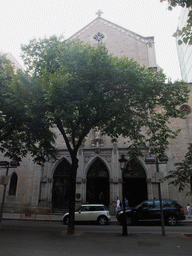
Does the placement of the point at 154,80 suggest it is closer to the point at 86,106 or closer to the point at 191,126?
the point at 86,106

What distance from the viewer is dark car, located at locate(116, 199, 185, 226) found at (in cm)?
1373

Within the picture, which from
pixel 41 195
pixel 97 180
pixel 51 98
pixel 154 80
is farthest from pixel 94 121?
pixel 41 195

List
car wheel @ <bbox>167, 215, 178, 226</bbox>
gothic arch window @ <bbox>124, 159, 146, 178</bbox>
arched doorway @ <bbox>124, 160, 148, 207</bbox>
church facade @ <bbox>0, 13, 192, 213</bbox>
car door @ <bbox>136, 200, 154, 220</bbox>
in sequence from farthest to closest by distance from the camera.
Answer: gothic arch window @ <bbox>124, 159, 146, 178</bbox>, arched doorway @ <bbox>124, 160, 148, 207</bbox>, church facade @ <bbox>0, 13, 192, 213</bbox>, car door @ <bbox>136, 200, 154, 220</bbox>, car wheel @ <bbox>167, 215, 178, 226</bbox>

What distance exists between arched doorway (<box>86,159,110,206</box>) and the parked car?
573 cm

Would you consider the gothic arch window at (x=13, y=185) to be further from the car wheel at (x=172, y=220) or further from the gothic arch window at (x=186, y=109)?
the gothic arch window at (x=186, y=109)

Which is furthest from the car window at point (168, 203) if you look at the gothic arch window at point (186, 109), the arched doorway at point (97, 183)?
the gothic arch window at point (186, 109)

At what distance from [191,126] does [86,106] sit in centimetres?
1440

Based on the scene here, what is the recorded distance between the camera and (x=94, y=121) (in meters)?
11.4

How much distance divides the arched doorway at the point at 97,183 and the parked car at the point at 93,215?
5.73 metres

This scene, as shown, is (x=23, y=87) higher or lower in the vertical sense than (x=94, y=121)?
higher

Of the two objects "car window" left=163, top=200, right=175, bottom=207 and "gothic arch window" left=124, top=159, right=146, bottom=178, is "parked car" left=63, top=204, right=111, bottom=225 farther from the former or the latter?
"gothic arch window" left=124, top=159, right=146, bottom=178

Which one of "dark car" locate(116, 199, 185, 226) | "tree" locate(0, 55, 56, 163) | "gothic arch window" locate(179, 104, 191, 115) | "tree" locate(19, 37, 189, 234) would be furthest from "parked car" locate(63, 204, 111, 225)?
"gothic arch window" locate(179, 104, 191, 115)

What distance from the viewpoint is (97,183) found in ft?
68.6

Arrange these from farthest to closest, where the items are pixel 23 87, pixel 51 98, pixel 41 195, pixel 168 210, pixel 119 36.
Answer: pixel 119 36, pixel 41 195, pixel 168 210, pixel 23 87, pixel 51 98
